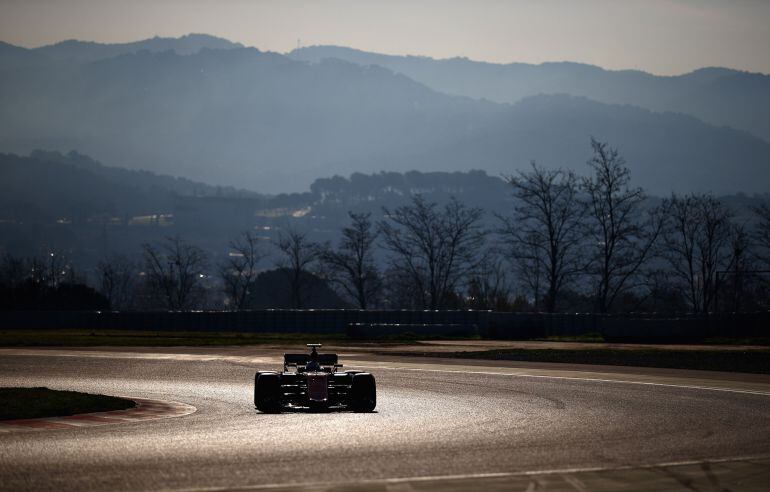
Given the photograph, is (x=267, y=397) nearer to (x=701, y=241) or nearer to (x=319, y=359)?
(x=319, y=359)

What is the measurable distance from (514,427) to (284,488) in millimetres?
6999

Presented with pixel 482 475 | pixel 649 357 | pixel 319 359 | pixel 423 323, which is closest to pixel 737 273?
pixel 423 323

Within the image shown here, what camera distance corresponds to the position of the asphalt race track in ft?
41.4

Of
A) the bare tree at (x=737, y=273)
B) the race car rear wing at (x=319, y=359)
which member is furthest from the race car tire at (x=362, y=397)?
the bare tree at (x=737, y=273)

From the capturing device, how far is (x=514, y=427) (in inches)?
714

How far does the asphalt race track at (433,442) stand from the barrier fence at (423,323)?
2650 cm

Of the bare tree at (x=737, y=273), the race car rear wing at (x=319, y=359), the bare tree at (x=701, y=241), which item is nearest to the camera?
the race car rear wing at (x=319, y=359)

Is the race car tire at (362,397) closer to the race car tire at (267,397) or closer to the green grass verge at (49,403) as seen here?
the race car tire at (267,397)

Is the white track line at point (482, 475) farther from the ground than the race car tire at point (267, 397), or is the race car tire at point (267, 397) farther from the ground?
the race car tire at point (267, 397)

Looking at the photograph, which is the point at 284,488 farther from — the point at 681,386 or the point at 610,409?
the point at 681,386

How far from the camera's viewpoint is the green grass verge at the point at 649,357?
36.3 meters

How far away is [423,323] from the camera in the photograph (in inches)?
2601

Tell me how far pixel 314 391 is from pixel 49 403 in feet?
16.3

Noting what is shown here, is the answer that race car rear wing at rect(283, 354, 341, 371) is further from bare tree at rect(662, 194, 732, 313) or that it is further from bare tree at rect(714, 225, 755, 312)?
bare tree at rect(662, 194, 732, 313)
